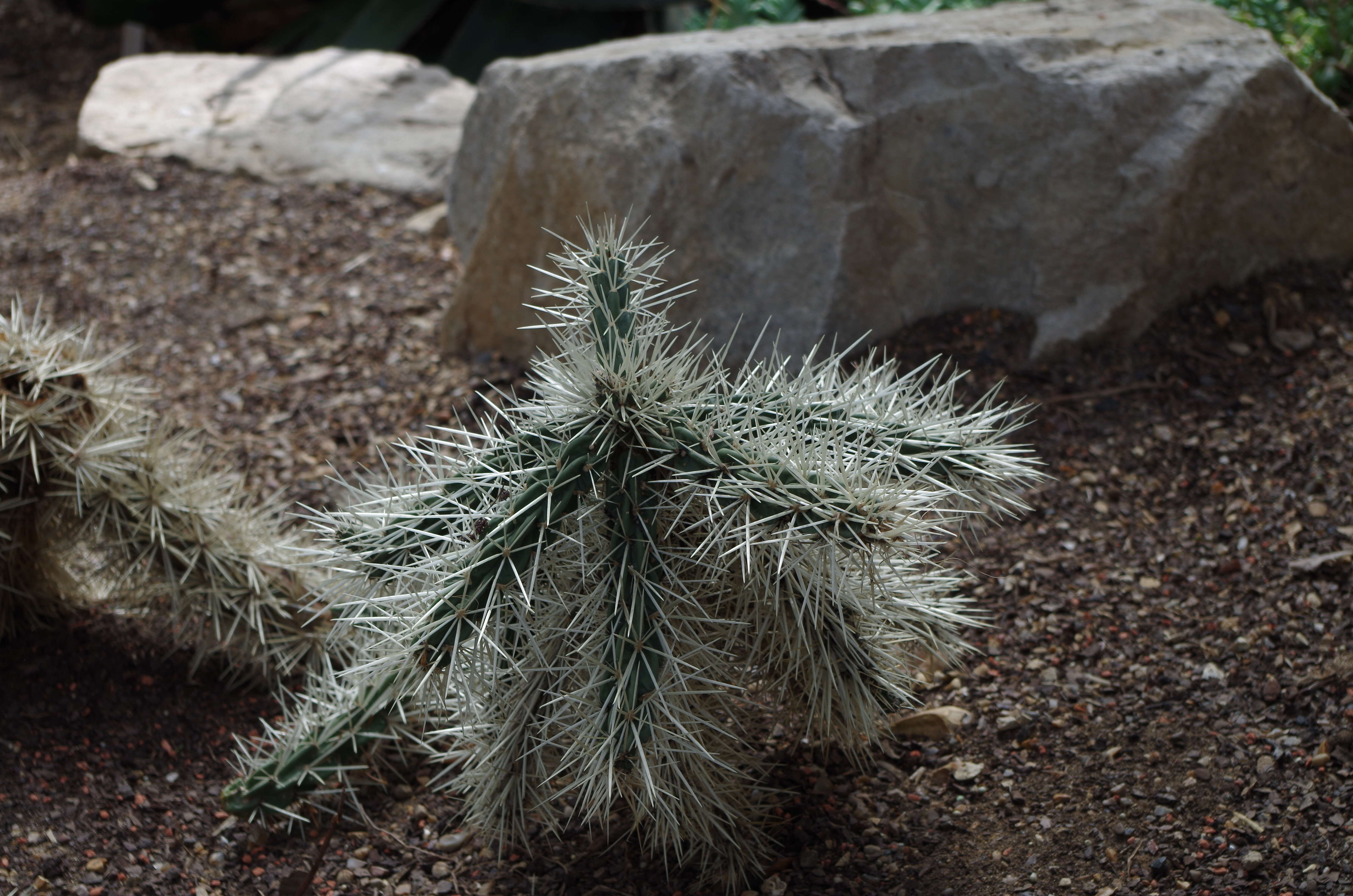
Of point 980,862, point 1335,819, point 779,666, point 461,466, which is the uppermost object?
point 461,466

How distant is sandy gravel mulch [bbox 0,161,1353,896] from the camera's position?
2.08 metres

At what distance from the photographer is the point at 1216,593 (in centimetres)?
261

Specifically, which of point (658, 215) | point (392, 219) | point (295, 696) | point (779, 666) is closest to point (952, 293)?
point (658, 215)

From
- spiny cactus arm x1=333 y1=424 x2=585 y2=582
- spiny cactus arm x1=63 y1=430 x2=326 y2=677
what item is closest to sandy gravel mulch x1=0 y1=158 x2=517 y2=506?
spiny cactus arm x1=63 y1=430 x2=326 y2=677

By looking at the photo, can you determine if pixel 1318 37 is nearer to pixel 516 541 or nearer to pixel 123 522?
pixel 516 541

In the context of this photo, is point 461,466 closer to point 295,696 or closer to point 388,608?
point 388,608

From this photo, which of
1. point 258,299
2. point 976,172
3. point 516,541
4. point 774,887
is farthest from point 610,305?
point 258,299

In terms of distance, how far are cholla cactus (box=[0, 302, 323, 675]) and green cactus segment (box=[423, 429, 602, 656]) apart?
101 cm

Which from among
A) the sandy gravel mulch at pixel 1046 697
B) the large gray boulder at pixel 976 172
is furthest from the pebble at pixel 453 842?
the large gray boulder at pixel 976 172

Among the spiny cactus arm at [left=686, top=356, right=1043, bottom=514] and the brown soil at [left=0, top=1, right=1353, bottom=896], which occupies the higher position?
the spiny cactus arm at [left=686, top=356, right=1043, bottom=514]

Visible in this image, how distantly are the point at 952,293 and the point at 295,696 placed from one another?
91.5 inches

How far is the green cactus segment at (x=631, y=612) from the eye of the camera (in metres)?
1.67

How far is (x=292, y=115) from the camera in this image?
18.1 ft

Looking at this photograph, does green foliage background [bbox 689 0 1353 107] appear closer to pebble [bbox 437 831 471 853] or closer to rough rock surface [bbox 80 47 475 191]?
rough rock surface [bbox 80 47 475 191]
